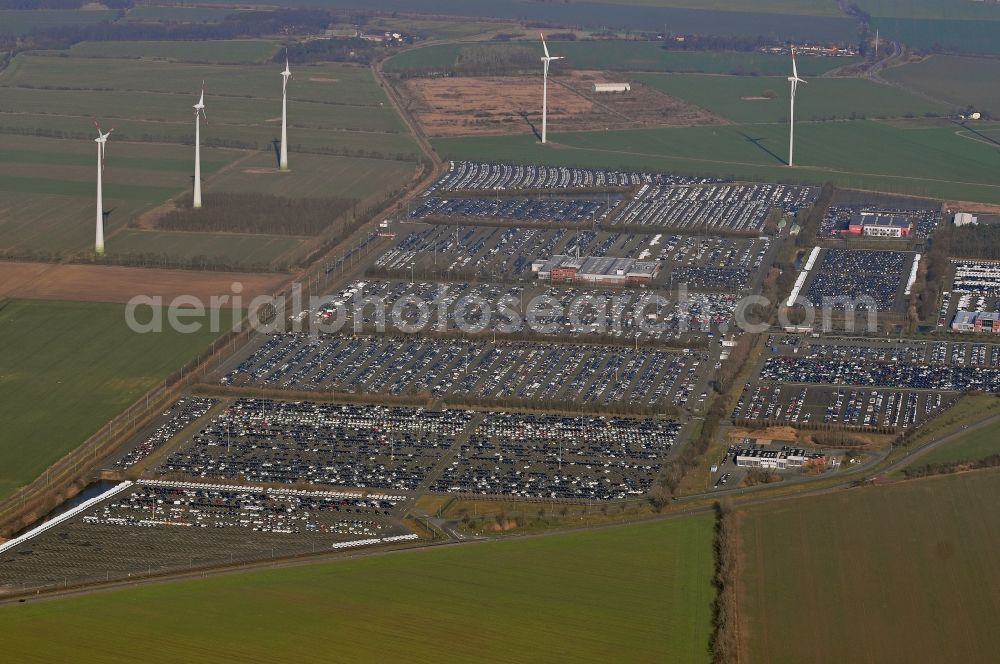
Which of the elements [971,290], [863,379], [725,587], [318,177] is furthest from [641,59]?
[725,587]

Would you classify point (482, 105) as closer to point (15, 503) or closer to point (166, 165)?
point (166, 165)

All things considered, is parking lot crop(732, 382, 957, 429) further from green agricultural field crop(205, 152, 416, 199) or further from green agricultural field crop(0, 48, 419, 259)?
green agricultural field crop(205, 152, 416, 199)

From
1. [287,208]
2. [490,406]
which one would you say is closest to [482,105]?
[287,208]

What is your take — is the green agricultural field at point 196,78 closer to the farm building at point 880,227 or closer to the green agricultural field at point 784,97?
the green agricultural field at point 784,97

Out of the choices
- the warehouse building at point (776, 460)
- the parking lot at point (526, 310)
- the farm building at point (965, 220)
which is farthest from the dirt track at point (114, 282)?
the farm building at point (965, 220)

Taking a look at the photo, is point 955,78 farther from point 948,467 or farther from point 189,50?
point 948,467

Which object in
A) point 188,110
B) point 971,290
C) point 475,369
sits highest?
point 971,290

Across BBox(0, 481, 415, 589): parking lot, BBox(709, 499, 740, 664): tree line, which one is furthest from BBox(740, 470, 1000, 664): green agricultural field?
BBox(0, 481, 415, 589): parking lot

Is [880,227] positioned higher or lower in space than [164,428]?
higher
